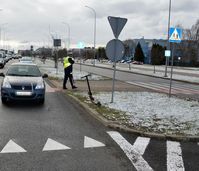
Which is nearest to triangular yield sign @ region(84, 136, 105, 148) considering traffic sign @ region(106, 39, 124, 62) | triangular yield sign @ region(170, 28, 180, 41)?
traffic sign @ region(106, 39, 124, 62)

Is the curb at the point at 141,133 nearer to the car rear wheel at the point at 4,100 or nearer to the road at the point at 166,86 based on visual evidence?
the car rear wheel at the point at 4,100

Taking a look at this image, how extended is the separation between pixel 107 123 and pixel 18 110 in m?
3.34

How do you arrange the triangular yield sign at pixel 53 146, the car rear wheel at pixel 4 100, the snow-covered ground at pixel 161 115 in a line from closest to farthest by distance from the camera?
the triangular yield sign at pixel 53 146, the snow-covered ground at pixel 161 115, the car rear wheel at pixel 4 100

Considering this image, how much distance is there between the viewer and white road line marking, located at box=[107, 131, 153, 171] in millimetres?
5023

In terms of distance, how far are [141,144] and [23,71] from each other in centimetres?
720

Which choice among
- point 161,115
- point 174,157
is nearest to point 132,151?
point 174,157

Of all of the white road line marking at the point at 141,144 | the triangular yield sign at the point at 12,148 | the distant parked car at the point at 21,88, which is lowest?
the white road line marking at the point at 141,144

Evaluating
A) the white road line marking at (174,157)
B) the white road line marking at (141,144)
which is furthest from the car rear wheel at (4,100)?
the white road line marking at (174,157)

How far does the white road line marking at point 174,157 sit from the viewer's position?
504 centimetres

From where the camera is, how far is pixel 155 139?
677 cm

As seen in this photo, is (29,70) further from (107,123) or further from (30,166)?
(30,166)

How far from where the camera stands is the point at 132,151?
19.1 ft

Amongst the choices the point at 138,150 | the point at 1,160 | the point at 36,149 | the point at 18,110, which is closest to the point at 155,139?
the point at 138,150

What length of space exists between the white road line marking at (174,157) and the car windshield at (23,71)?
7.11 m
